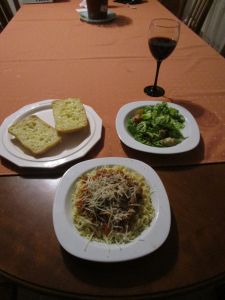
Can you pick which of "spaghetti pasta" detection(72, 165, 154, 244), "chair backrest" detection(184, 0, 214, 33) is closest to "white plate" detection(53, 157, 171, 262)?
"spaghetti pasta" detection(72, 165, 154, 244)

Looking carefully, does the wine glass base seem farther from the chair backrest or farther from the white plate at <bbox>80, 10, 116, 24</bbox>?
the chair backrest

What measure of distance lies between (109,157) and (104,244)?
0.25 m

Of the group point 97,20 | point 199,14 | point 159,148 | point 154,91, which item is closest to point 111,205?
point 159,148

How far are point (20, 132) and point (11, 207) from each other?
0.82ft

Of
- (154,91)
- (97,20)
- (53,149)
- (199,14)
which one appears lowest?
(199,14)

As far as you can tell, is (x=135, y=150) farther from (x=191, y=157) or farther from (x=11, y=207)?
(x=11, y=207)

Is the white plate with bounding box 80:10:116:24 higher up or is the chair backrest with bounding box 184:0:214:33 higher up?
the white plate with bounding box 80:10:116:24

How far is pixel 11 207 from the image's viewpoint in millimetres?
614

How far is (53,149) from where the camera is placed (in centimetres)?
75

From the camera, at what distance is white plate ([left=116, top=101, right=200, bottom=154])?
71 cm

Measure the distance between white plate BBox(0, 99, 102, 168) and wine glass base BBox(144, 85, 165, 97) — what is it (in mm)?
296

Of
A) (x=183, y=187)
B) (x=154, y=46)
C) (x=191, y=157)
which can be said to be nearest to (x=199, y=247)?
(x=183, y=187)

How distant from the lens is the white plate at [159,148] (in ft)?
2.34

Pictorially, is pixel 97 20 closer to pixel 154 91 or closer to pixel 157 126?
pixel 154 91
